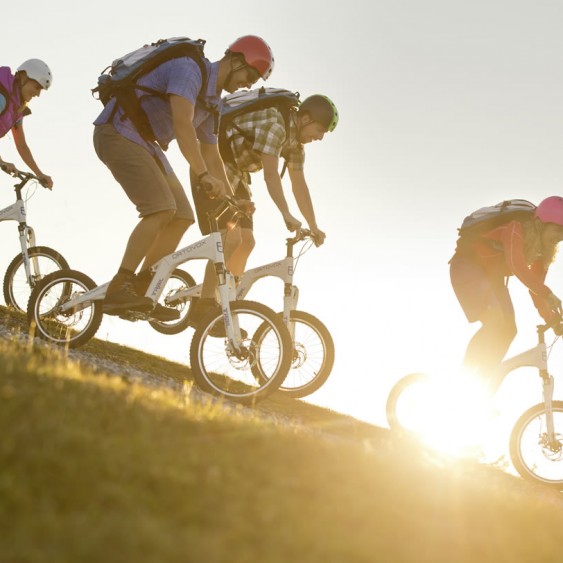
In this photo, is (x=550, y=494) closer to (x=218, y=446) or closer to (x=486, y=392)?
(x=486, y=392)

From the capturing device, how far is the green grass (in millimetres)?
2738

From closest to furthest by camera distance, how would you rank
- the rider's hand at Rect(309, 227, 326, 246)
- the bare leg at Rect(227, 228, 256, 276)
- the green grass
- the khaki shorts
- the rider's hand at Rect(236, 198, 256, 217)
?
the green grass
the khaki shorts
the rider's hand at Rect(236, 198, 256, 217)
the rider's hand at Rect(309, 227, 326, 246)
the bare leg at Rect(227, 228, 256, 276)

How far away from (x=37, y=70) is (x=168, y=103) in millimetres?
3796

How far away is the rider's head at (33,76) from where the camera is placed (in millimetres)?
9828

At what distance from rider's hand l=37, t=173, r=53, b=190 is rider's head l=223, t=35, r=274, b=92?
4314mm

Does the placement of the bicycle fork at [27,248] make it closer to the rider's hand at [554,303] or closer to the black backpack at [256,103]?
the black backpack at [256,103]

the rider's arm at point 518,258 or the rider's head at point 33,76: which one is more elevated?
the rider's head at point 33,76

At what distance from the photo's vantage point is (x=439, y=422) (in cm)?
871

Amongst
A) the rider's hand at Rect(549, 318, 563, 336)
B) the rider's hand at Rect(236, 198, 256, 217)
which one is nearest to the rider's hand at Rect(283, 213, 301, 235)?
the rider's hand at Rect(236, 198, 256, 217)

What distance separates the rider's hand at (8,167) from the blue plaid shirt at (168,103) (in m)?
3.74

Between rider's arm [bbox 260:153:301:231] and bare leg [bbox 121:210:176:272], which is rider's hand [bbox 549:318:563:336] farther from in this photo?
bare leg [bbox 121:210:176:272]

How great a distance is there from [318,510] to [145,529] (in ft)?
2.70

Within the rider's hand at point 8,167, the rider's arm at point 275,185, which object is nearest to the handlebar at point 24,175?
the rider's hand at point 8,167

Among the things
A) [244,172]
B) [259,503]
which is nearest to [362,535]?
[259,503]
